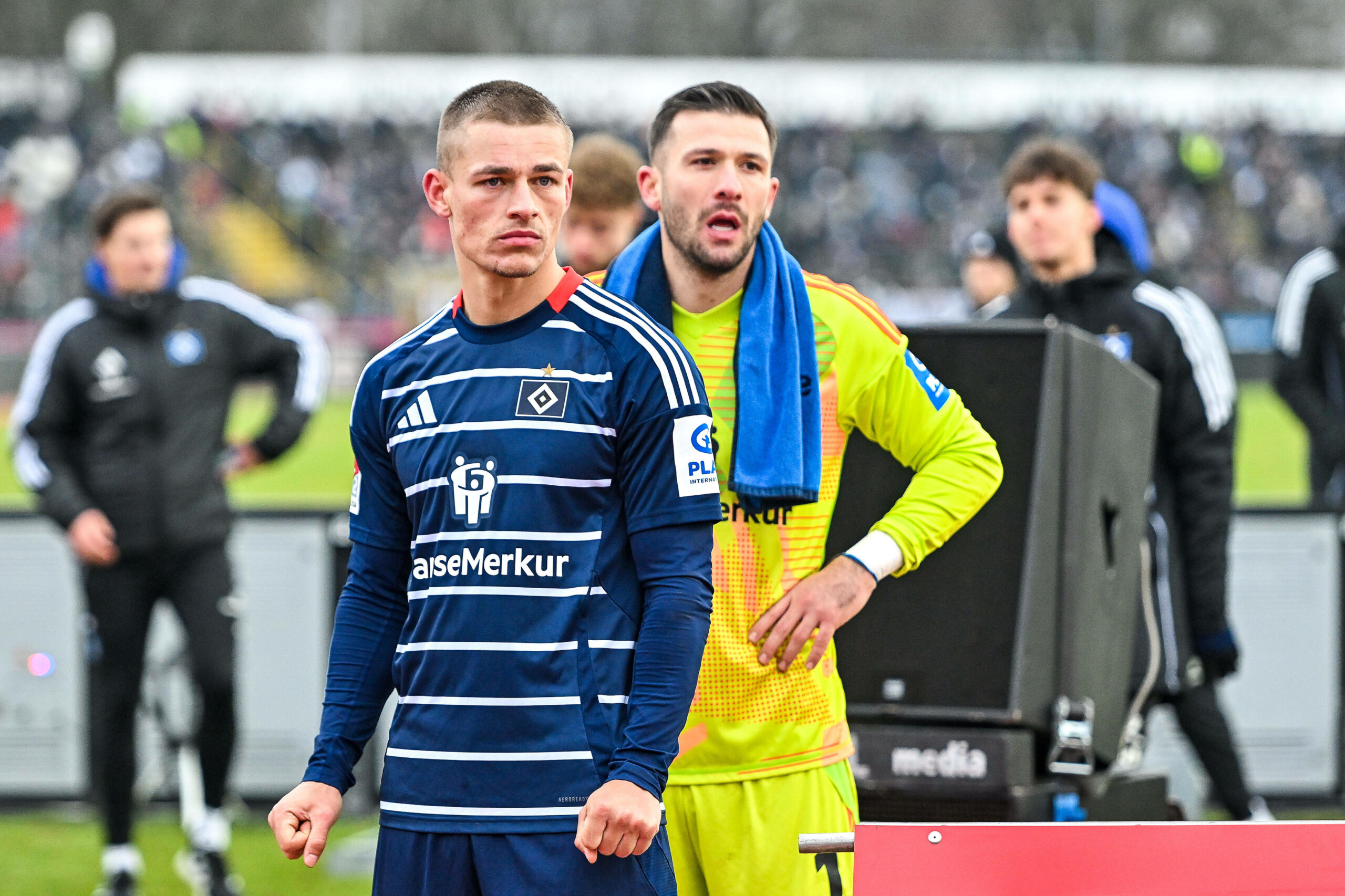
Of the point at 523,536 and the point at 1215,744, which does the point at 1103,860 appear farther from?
the point at 1215,744

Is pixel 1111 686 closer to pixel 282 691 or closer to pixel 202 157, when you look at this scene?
pixel 282 691

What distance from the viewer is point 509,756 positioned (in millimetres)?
2490

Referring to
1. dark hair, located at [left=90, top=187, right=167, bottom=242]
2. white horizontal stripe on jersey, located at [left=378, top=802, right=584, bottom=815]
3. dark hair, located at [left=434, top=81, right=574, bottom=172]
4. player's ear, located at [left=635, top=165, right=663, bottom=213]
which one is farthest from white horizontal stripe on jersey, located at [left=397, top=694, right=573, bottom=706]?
A: dark hair, located at [left=90, top=187, right=167, bottom=242]

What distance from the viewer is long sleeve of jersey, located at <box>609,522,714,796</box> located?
2428 mm

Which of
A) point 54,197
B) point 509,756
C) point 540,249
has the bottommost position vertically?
point 509,756

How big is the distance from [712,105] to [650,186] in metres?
0.25

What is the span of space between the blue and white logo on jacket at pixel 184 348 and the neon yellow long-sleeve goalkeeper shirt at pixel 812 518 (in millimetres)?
3567

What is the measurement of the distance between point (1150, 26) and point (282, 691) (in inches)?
1606

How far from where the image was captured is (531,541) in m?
2.52

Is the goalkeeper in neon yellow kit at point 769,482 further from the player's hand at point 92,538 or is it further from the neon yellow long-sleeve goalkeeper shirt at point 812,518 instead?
the player's hand at point 92,538

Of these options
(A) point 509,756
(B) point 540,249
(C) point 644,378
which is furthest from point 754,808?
(B) point 540,249

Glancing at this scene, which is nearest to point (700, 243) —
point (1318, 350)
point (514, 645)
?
point (514, 645)

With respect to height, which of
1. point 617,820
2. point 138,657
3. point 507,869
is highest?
point 617,820

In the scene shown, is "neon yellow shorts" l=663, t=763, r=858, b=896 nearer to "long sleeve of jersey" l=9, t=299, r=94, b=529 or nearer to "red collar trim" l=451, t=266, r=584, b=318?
"red collar trim" l=451, t=266, r=584, b=318
